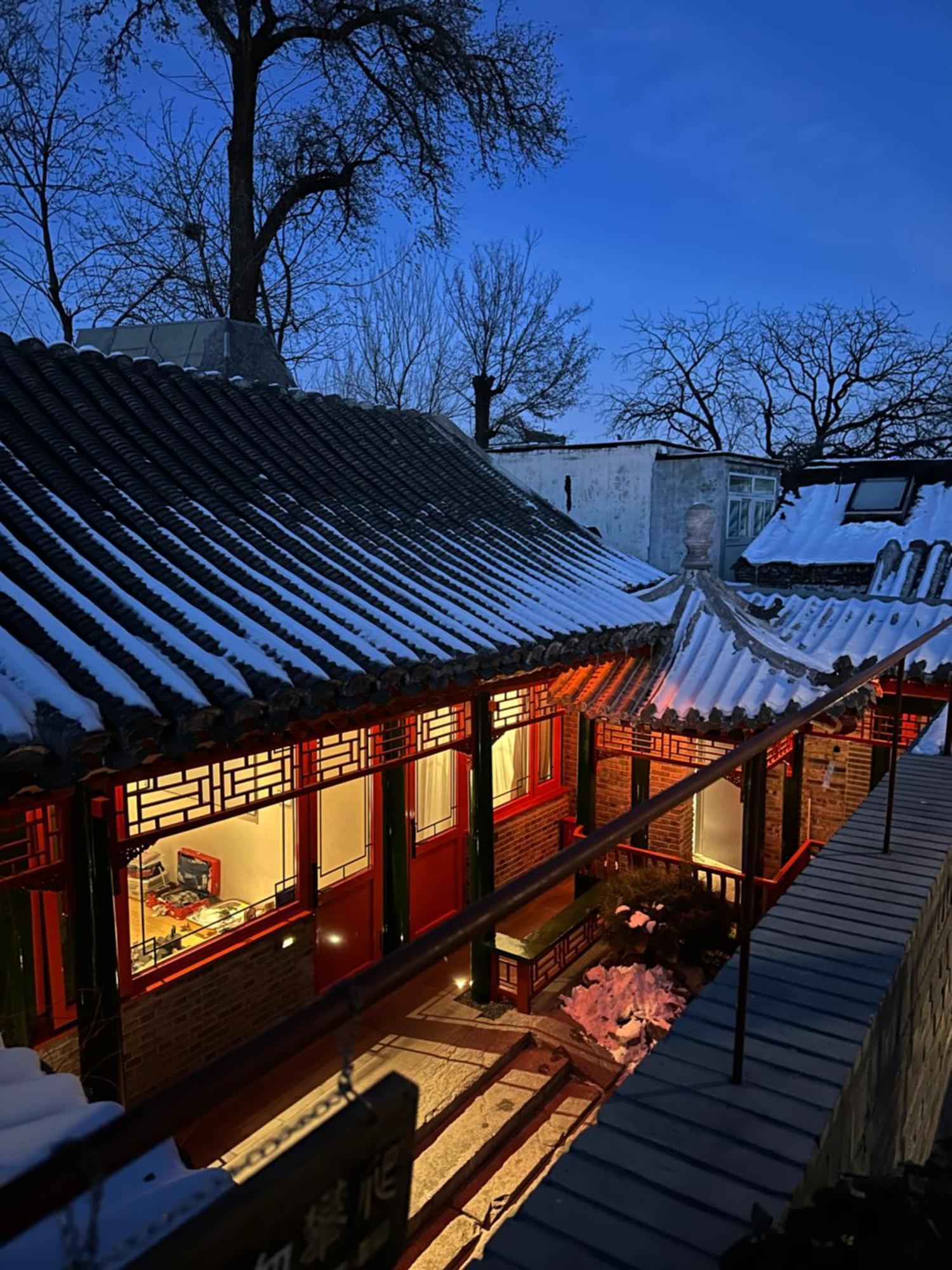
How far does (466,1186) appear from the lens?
525 centimetres

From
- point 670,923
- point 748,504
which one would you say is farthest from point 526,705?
point 748,504

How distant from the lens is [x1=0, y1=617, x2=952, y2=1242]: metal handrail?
2.78 feet

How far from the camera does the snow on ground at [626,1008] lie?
6367 mm

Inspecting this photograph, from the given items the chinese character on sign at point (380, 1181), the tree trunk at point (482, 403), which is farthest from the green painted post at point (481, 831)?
the tree trunk at point (482, 403)

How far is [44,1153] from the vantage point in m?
1.39

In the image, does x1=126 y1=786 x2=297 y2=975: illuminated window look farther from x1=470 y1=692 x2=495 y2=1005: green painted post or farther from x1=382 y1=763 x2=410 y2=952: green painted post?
x1=470 y1=692 x2=495 y2=1005: green painted post

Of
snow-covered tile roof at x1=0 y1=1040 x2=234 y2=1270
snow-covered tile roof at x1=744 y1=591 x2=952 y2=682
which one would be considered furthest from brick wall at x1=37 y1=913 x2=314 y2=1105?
snow-covered tile roof at x1=744 y1=591 x2=952 y2=682

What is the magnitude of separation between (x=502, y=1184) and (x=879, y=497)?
443 inches

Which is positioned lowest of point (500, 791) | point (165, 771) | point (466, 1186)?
point (466, 1186)

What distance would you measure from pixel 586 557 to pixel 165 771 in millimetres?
Result: 5093

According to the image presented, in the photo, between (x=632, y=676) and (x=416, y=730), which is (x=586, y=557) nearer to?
(x=632, y=676)

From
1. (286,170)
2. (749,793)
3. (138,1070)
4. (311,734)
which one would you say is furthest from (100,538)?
(286,170)

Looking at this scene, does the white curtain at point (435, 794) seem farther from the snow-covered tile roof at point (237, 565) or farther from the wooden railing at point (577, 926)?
the snow-covered tile roof at point (237, 565)

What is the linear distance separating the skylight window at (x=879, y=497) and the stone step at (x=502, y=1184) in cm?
976
